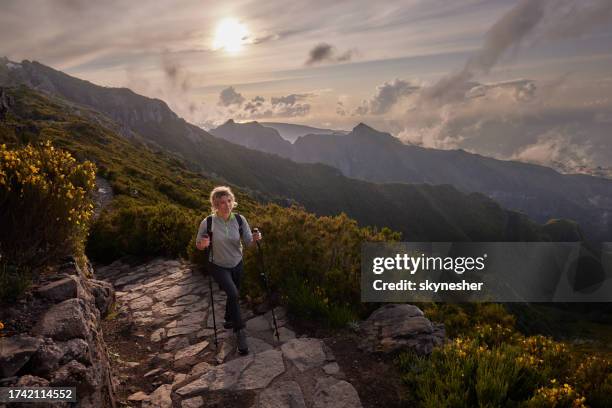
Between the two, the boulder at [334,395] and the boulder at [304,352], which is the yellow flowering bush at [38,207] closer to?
the boulder at [304,352]

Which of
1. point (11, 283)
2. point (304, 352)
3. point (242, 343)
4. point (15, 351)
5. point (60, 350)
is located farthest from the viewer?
point (242, 343)

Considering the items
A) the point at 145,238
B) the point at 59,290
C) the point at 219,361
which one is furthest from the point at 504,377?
the point at 145,238

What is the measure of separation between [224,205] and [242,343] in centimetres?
239

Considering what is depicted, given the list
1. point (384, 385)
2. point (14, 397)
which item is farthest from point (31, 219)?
point (384, 385)

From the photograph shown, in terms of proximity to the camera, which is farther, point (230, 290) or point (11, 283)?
point (230, 290)

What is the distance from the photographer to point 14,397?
353 centimetres

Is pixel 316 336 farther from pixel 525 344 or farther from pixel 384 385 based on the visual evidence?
pixel 525 344

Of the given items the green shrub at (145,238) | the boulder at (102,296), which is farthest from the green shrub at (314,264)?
the green shrub at (145,238)

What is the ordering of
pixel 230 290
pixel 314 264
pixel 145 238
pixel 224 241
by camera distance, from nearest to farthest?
1. pixel 230 290
2. pixel 224 241
3. pixel 314 264
4. pixel 145 238

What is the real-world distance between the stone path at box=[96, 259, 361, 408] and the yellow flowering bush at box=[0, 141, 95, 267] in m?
2.42

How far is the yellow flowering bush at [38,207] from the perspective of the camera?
528cm

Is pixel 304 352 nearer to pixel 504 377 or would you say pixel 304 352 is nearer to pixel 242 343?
pixel 242 343

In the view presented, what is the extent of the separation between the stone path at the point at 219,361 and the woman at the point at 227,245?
0.56 metres

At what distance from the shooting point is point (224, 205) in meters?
6.76
